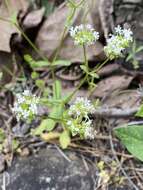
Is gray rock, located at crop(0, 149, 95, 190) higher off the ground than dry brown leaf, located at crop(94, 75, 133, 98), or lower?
lower

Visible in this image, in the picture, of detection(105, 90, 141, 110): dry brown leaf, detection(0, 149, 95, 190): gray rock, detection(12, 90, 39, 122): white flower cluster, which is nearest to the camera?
detection(12, 90, 39, 122): white flower cluster

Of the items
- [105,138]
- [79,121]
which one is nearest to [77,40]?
[79,121]

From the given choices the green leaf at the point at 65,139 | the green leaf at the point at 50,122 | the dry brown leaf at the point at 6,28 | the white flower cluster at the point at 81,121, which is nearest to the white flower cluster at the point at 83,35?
the white flower cluster at the point at 81,121

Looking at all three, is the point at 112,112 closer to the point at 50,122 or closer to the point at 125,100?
the point at 125,100

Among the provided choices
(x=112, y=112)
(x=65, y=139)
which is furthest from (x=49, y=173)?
(x=112, y=112)

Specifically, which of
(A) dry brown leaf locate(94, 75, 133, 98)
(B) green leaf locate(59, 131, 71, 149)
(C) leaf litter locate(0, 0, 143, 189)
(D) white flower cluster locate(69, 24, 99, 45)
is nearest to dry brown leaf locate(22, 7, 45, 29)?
(C) leaf litter locate(0, 0, 143, 189)

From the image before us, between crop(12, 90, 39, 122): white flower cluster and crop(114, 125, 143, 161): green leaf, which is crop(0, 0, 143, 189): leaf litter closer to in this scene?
crop(114, 125, 143, 161): green leaf
